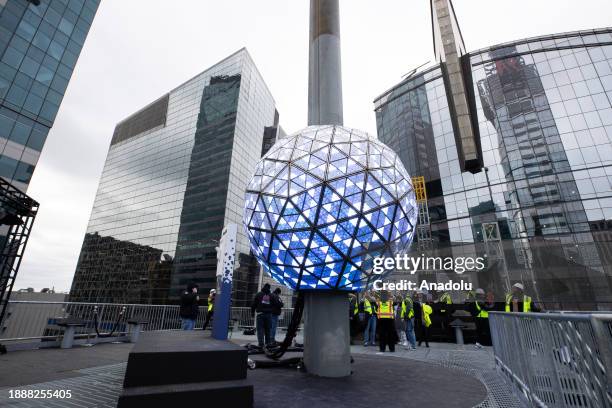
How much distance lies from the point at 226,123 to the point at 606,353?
62.3 m

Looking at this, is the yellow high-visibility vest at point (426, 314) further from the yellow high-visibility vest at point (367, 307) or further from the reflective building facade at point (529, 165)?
the reflective building facade at point (529, 165)

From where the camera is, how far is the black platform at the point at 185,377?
293 cm

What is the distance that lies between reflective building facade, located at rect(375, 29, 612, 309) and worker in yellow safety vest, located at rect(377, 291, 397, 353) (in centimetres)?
1887

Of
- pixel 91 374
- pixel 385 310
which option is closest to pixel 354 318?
pixel 385 310

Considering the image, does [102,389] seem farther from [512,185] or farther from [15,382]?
[512,185]

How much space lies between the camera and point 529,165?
32.5 metres

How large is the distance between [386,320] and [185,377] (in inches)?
287

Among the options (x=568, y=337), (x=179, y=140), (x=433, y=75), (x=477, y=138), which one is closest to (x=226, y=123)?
(x=179, y=140)

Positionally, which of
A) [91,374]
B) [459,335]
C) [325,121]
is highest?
[325,121]

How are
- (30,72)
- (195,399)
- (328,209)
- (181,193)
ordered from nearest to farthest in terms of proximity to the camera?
(195,399)
(328,209)
(30,72)
(181,193)

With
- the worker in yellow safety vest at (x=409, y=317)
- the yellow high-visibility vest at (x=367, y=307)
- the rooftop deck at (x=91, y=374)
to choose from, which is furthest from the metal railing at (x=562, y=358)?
the yellow high-visibility vest at (x=367, y=307)

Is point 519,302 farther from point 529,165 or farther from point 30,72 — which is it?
point 30,72

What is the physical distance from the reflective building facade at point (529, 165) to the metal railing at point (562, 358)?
23213 millimetres

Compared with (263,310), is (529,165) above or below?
above
